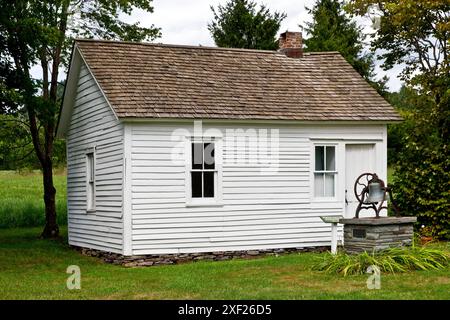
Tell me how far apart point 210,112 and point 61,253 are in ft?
19.6

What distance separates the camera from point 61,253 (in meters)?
21.0

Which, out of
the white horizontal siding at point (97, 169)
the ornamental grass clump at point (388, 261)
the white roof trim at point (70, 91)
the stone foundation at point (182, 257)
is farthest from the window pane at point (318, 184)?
the white roof trim at point (70, 91)

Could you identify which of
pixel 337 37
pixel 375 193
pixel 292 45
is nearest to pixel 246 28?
pixel 337 37

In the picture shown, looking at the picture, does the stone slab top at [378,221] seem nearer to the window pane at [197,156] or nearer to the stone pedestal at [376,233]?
the stone pedestal at [376,233]

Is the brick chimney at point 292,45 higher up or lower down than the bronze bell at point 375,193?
higher up

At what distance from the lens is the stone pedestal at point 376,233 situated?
49.8 feet

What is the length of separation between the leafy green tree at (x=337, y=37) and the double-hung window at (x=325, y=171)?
15.1m

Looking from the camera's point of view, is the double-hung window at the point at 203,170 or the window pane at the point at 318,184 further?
the window pane at the point at 318,184

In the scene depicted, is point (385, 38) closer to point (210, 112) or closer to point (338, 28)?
point (338, 28)

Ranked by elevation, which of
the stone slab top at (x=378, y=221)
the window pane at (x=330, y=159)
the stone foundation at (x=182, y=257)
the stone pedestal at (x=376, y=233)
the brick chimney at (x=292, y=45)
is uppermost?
the brick chimney at (x=292, y=45)

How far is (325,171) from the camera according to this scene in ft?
65.4

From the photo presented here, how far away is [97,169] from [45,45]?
448cm

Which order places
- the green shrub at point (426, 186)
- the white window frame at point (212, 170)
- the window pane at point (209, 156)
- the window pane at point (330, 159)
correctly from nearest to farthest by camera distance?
the white window frame at point (212, 170), the window pane at point (209, 156), the window pane at point (330, 159), the green shrub at point (426, 186)

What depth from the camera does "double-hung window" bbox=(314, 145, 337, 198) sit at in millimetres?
19953
